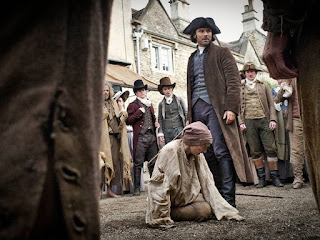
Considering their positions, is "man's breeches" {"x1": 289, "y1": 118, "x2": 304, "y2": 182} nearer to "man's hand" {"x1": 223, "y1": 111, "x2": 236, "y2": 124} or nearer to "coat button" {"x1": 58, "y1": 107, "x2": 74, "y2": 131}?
"man's hand" {"x1": 223, "y1": 111, "x2": 236, "y2": 124}

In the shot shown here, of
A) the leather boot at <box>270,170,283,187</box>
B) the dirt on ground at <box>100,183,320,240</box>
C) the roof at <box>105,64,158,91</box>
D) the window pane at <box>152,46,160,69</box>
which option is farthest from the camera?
the window pane at <box>152,46,160,69</box>

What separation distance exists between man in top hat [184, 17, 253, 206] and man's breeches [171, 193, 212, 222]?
34cm

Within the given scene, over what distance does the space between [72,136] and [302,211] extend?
3645 millimetres

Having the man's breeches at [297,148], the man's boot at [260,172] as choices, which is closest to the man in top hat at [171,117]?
the man's boot at [260,172]

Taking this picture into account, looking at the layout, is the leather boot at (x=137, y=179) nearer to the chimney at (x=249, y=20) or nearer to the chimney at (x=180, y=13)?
the chimney at (x=180, y=13)

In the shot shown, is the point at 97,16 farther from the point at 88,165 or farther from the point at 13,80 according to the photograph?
the point at 88,165

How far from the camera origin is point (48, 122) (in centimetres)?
90

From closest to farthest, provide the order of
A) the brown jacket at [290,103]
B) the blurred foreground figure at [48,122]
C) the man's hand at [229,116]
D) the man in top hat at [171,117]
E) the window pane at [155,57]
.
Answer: the blurred foreground figure at [48,122], the man's hand at [229,116], the brown jacket at [290,103], the man in top hat at [171,117], the window pane at [155,57]

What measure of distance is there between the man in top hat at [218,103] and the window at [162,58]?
527 inches

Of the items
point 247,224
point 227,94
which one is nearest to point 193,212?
point 247,224

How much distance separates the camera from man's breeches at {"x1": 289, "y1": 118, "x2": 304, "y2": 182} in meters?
6.43

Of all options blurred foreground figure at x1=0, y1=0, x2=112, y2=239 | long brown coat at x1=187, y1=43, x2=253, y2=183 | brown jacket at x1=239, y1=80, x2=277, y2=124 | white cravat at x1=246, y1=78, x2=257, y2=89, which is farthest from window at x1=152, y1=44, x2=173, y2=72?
blurred foreground figure at x1=0, y1=0, x2=112, y2=239

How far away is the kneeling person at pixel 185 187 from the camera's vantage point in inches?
154

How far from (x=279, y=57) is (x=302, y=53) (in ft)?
0.55
